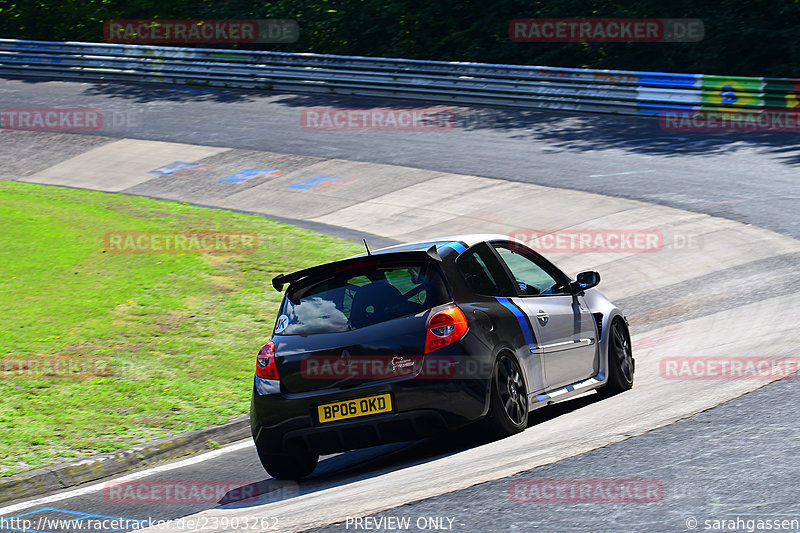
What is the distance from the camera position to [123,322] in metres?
12.1

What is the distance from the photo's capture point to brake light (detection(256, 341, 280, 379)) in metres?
7.11

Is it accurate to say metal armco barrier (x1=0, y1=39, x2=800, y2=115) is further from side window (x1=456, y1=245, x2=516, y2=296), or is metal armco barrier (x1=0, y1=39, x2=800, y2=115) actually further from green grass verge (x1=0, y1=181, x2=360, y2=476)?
side window (x1=456, y1=245, x2=516, y2=296)

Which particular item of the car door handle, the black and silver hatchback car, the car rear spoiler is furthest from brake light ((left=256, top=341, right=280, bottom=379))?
the car door handle

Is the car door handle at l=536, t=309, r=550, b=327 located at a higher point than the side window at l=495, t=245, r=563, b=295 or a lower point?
lower

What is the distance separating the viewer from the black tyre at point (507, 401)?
22.8ft

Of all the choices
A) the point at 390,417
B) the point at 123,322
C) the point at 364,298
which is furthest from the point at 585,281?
the point at 123,322

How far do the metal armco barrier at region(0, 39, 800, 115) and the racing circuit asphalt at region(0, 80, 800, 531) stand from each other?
60 centimetres

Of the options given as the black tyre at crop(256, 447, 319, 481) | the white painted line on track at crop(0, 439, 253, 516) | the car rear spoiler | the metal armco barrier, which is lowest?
the white painted line on track at crop(0, 439, 253, 516)

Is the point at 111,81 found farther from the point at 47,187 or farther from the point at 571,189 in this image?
the point at 571,189

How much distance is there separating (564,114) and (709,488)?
20.7 meters

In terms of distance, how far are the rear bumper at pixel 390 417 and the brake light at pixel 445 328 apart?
0.26 m

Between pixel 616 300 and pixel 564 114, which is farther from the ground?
pixel 564 114

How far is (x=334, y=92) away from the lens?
29203mm

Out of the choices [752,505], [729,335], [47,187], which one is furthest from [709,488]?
[47,187]
